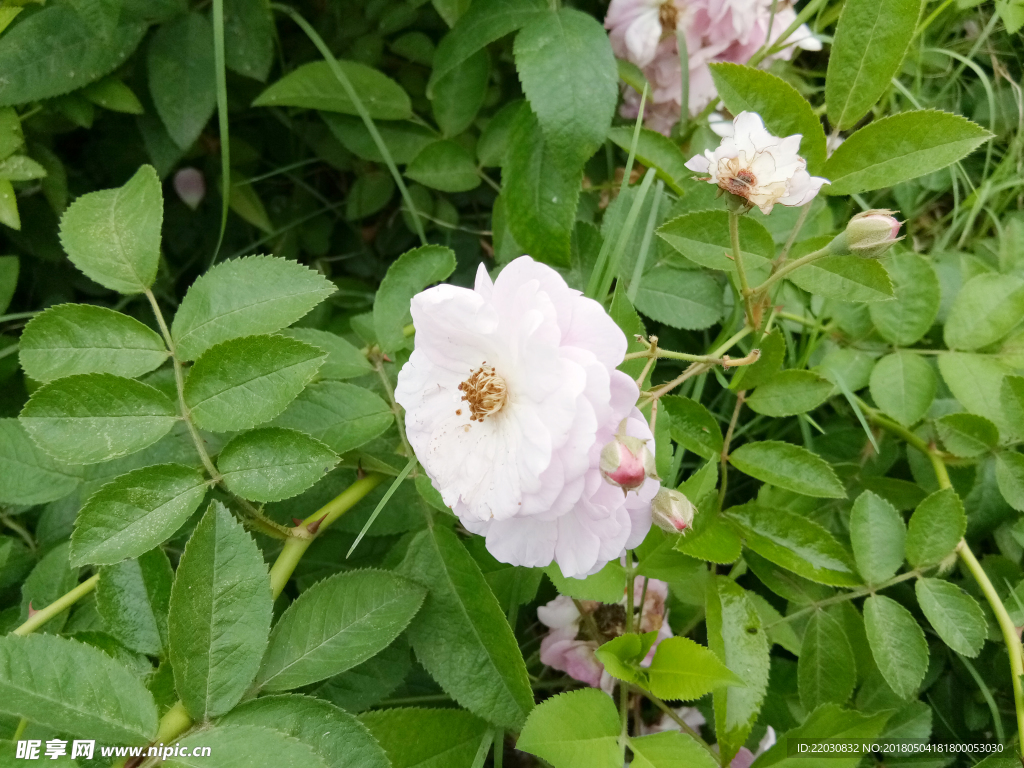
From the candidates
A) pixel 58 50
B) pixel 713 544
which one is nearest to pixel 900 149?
pixel 713 544

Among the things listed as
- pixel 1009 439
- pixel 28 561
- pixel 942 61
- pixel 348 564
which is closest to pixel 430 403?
pixel 348 564

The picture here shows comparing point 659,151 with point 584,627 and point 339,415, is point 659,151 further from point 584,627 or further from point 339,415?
point 584,627

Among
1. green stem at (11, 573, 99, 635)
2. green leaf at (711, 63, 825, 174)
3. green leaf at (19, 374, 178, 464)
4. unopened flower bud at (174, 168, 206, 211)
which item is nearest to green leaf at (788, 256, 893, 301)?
green leaf at (711, 63, 825, 174)

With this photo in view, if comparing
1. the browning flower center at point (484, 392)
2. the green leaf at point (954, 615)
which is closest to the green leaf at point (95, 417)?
the browning flower center at point (484, 392)

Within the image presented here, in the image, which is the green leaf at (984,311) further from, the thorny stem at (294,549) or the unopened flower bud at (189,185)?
the unopened flower bud at (189,185)

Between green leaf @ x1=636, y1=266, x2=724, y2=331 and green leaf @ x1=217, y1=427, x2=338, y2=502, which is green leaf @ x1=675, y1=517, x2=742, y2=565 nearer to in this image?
green leaf @ x1=636, y1=266, x2=724, y2=331

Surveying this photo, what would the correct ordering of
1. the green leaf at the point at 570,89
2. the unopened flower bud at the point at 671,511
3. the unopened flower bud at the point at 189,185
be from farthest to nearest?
the unopened flower bud at the point at 189,185 → the green leaf at the point at 570,89 → the unopened flower bud at the point at 671,511
